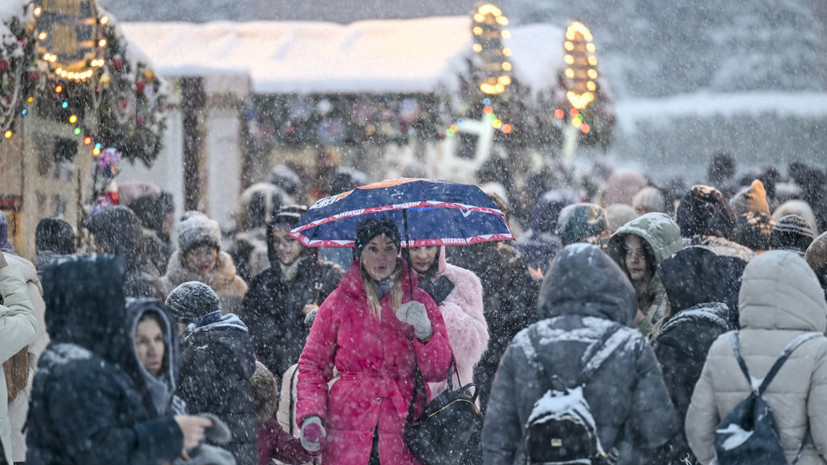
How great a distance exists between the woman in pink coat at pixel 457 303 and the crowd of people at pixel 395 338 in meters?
0.01

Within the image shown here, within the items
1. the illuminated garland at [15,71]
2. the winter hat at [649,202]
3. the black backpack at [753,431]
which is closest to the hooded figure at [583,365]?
the black backpack at [753,431]

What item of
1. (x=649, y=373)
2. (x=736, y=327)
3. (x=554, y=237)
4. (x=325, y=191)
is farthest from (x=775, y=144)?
(x=649, y=373)

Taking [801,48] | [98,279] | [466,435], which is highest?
[801,48]

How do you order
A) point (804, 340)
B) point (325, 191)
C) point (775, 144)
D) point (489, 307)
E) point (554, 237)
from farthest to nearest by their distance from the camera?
1. point (775, 144)
2. point (325, 191)
3. point (554, 237)
4. point (489, 307)
5. point (804, 340)

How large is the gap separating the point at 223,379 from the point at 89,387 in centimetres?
197

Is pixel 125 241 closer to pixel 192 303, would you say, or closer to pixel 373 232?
pixel 192 303

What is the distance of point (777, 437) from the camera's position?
487 centimetres

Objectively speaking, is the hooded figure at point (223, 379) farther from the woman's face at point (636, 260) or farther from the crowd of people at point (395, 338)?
the woman's face at point (636, 260)

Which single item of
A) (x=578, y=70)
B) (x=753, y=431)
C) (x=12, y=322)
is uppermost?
(x=578, y=70)

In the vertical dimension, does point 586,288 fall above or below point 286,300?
above

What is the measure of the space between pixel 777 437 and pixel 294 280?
3.87 meters

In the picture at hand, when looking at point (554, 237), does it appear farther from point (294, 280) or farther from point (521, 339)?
point (521, 339)

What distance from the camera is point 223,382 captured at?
5887 mm

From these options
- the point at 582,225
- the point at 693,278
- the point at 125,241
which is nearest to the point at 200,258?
the point at 125,241
